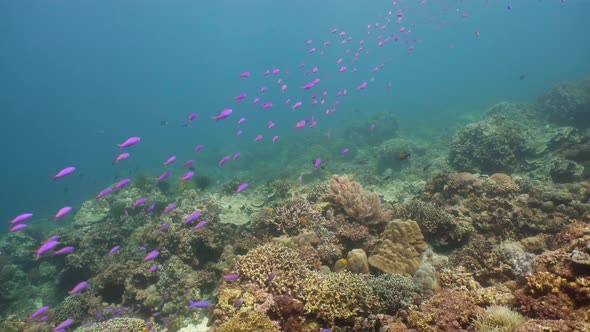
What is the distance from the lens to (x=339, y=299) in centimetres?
490

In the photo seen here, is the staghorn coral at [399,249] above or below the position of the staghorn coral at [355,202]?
below

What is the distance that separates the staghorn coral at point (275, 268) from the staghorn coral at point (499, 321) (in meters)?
2.98

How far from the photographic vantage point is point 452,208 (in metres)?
8.23

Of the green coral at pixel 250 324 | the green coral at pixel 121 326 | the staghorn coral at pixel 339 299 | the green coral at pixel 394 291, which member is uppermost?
the green coral at pixel 121 326

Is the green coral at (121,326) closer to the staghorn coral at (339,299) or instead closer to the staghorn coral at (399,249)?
the staghorn coral at (339,299)

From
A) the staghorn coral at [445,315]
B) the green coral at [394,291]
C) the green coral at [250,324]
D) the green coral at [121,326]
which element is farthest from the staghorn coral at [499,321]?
the green coral at [121,326]

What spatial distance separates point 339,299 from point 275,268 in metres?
1.53

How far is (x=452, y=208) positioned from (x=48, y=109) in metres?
234

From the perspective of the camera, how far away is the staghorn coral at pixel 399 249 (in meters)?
6.20

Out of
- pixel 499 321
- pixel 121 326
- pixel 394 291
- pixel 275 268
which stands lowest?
pixel 499 321

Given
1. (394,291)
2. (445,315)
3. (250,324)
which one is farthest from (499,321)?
(250,324)

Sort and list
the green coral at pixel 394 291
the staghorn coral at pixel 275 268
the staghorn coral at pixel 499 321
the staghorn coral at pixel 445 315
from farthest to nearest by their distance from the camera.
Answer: the staghorn coral at pixel 275 268 → the green coral at pixel 394 291 → the staghorn coral at pixel 445 315 → the staghorn coral at pixel 499 321

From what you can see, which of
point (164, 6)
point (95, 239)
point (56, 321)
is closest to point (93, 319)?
point (56, 321)

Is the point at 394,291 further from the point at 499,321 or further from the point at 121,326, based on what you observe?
the point at 121,326
